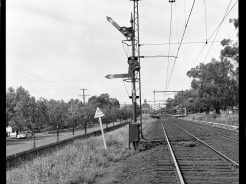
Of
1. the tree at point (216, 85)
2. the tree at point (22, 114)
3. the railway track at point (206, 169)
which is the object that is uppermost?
the tree at point (216, 85)

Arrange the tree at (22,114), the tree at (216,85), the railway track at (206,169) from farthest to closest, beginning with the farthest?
the tree at (216,85)
the tree at (22,114)
the railway track at (206,169)

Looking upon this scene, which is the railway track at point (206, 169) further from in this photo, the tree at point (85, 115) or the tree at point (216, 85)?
the tree at point (216, 85)

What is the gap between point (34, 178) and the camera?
9977 mm

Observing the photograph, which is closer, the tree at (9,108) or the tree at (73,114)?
the tree at (9,108)

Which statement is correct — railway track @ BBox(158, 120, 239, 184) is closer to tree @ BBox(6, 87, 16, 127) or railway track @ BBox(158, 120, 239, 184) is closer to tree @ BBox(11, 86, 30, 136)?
tree @ BBox(11, 86, 30, 136)

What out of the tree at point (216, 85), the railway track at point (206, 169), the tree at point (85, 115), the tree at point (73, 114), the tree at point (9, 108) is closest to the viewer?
the railway track at point (206, 169)

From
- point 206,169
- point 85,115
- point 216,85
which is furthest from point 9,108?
point 216,85

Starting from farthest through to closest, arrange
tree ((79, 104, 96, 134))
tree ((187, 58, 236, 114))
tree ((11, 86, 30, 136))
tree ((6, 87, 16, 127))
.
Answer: tree ((187, 58, 236, 114)) → tree ((79, 104, 96, 134)) → tree ((6, 87, 16, 127)) → tree ((11, 86, 30, 136))

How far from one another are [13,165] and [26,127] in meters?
12.7

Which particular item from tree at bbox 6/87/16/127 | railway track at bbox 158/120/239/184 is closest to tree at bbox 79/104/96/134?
tree at bbox 6/87/16/127

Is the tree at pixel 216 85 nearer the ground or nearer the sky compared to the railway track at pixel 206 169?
nearer the sky

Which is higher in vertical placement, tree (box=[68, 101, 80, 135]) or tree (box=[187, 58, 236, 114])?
tree (box=[187, 58, 236, 114])

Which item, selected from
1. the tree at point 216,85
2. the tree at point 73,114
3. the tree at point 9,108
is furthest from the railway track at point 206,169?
the tree at point 216,85

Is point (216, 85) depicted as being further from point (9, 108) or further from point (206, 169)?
point (206, 169)
